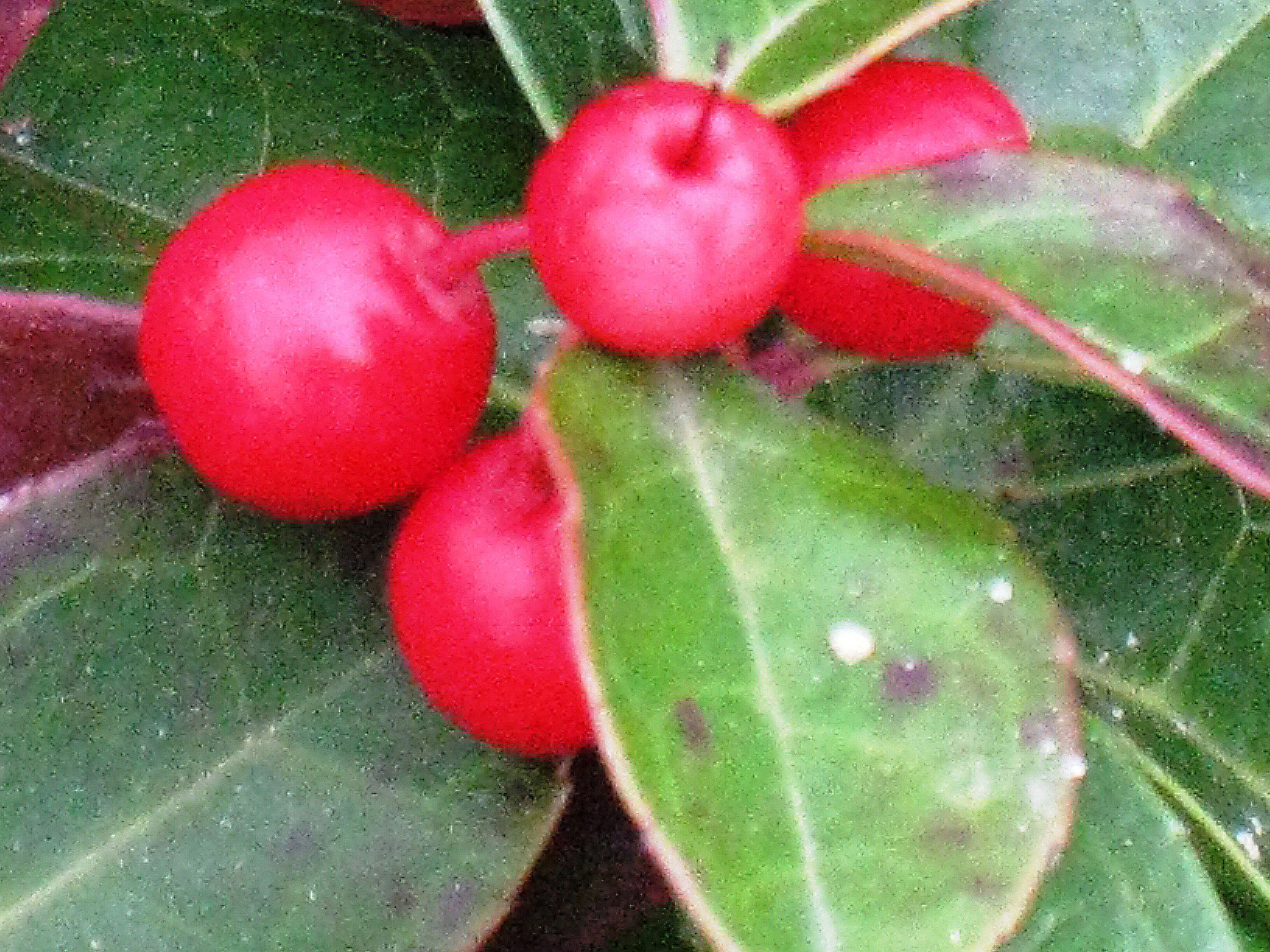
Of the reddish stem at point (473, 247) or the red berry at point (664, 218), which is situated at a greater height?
the red berry at point (664, 218)

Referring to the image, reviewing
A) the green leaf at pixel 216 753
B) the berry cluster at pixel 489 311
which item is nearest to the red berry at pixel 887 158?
the berry cluster at pixel 489 311

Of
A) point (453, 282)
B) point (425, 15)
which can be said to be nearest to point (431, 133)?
point (425, 15)

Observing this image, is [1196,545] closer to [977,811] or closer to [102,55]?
[977,811]

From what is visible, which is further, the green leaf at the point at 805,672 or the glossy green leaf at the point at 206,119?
the glossy green leaf at the point at 206,119

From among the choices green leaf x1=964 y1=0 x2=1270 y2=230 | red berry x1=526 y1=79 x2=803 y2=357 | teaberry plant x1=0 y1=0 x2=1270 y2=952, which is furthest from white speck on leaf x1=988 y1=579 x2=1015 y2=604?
green leaf x1=964 y1=0 x2=1270 y2=230

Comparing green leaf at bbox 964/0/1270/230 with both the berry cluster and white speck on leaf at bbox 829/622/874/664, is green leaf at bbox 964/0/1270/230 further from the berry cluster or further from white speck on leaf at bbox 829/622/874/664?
white speck on leaf at bbox 829/622/874/664

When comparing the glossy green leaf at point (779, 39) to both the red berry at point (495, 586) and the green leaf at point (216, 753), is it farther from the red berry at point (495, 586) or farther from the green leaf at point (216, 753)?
the green leaf at point (216, 753)

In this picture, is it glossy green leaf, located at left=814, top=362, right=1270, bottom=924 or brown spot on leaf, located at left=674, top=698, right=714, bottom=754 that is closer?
brown spot on leaf, located at left=674, top=698, right=714, bottom=754

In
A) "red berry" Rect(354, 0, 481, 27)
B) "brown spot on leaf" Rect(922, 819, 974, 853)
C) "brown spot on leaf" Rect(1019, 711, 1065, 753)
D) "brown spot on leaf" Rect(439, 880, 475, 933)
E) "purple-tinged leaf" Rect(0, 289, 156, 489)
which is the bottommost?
"brown spot on leaf" Rect(439, 880, 475, 933)
